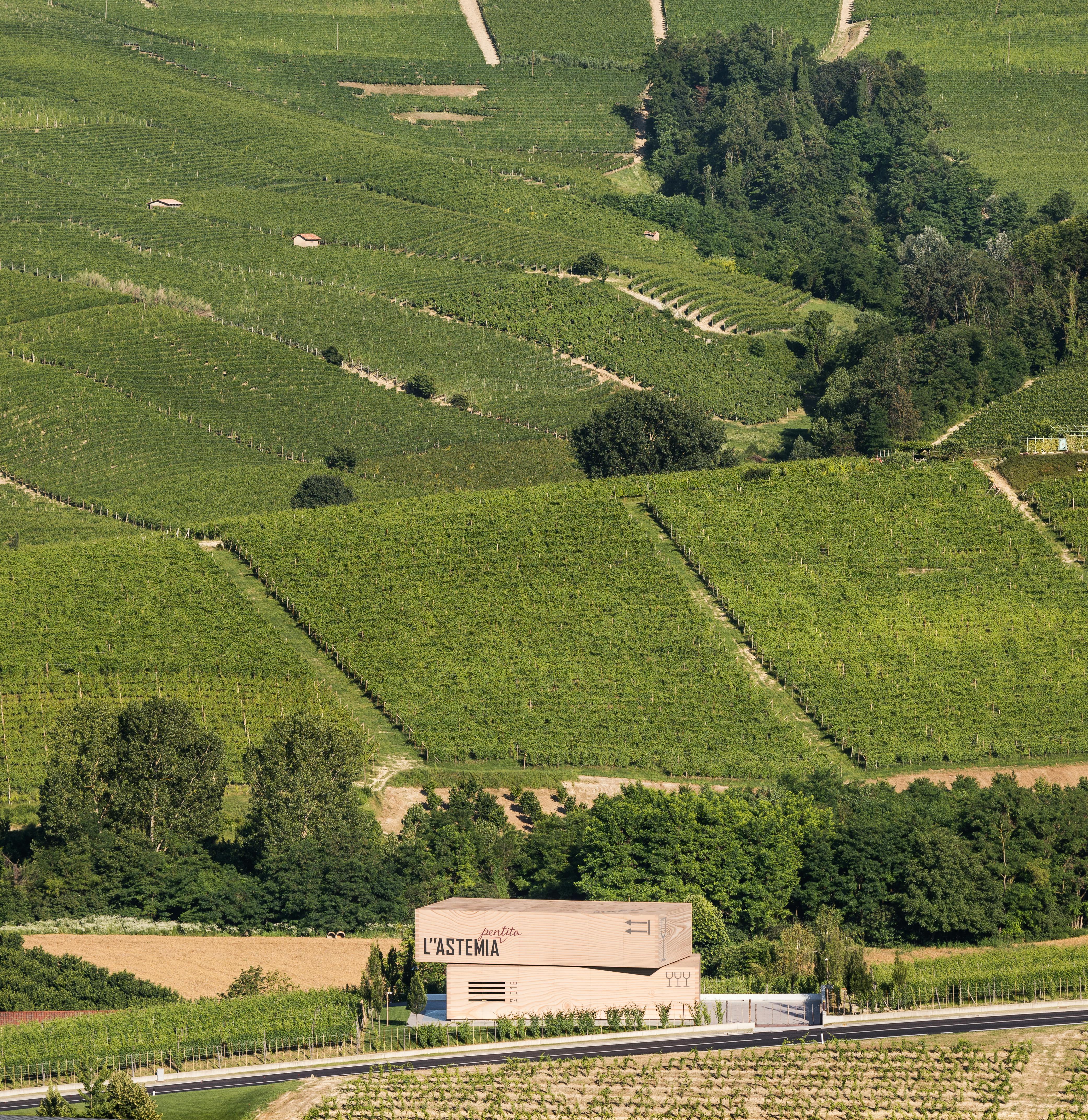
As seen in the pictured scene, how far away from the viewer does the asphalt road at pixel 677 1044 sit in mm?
54594

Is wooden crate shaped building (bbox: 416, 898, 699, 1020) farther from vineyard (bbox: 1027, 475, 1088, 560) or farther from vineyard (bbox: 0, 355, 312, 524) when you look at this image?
vineyard (bbox: 0, 355, 312, 524)

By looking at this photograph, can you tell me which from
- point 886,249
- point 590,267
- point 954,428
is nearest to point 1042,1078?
point 954,428

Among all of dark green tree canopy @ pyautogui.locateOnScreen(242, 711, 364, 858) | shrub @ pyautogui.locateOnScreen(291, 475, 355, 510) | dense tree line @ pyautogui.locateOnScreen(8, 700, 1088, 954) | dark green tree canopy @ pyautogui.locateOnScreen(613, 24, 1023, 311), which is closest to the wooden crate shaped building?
dense tree line @ pyautogui.locateOnScreen(8, 700, 1088, 954)

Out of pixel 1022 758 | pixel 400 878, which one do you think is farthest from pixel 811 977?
pixel 1022 758

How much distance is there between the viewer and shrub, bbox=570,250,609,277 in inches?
6083

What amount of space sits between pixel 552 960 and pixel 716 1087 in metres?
6.57

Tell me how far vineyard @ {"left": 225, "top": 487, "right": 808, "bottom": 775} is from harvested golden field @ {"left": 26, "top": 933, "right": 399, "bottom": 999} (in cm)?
1545

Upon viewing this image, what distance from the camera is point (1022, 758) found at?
8138cm

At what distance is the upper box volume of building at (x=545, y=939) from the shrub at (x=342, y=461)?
61.9m

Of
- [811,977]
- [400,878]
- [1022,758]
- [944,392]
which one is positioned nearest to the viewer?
[811,977]

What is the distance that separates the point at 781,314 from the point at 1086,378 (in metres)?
38.2

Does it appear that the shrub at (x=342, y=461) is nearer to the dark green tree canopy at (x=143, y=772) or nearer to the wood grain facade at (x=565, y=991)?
the dark green tree canopy at (x=143, y=772)

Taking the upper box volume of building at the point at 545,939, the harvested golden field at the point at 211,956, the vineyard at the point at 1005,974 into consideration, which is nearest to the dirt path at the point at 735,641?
the vineyard at the point at 1005,974

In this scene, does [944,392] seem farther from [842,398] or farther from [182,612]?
[182,612]
